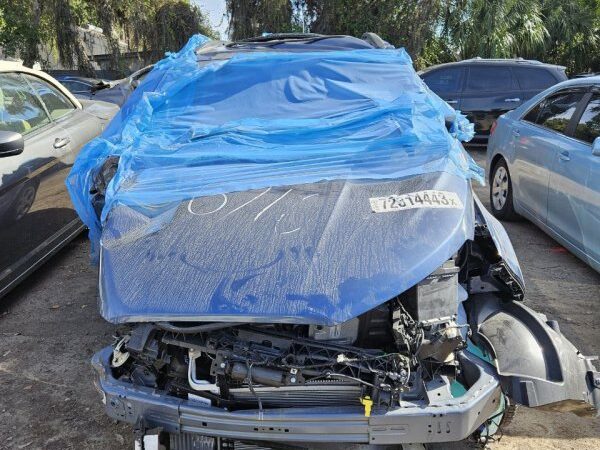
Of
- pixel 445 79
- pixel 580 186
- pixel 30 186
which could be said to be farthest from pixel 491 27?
pixel 30 186

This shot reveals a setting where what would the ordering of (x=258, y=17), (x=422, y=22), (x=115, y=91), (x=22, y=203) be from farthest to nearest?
(x=258, y=17), (x=422, y=22), (x=115, y=91), (x=22, y=203)

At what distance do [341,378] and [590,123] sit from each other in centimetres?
329

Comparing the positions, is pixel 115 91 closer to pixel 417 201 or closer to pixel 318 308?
pixel 417 201

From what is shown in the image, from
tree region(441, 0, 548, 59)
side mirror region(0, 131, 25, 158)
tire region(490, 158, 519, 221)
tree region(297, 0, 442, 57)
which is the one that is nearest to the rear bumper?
side mirror region(0, 131, 25, 158)

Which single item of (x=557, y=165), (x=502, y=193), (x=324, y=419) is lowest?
(x=502, y=193)

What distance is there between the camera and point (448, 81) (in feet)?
31.4

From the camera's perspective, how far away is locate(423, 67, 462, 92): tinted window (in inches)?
376

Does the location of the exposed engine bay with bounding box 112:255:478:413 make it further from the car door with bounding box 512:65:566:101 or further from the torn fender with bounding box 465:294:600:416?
the car door with bounding box 512:65:566:101

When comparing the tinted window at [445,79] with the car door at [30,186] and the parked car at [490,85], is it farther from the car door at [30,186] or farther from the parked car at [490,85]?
the car door at [30,186]

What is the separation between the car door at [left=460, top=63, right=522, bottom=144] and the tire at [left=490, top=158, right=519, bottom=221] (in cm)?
363

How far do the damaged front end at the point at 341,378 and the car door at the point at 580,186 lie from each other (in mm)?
1907

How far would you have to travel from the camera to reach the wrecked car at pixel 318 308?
2096 millimetres

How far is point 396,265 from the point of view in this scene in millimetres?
2150

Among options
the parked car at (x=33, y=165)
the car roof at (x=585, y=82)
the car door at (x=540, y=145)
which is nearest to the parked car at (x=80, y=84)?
the parked car at (x=33, y=165)
